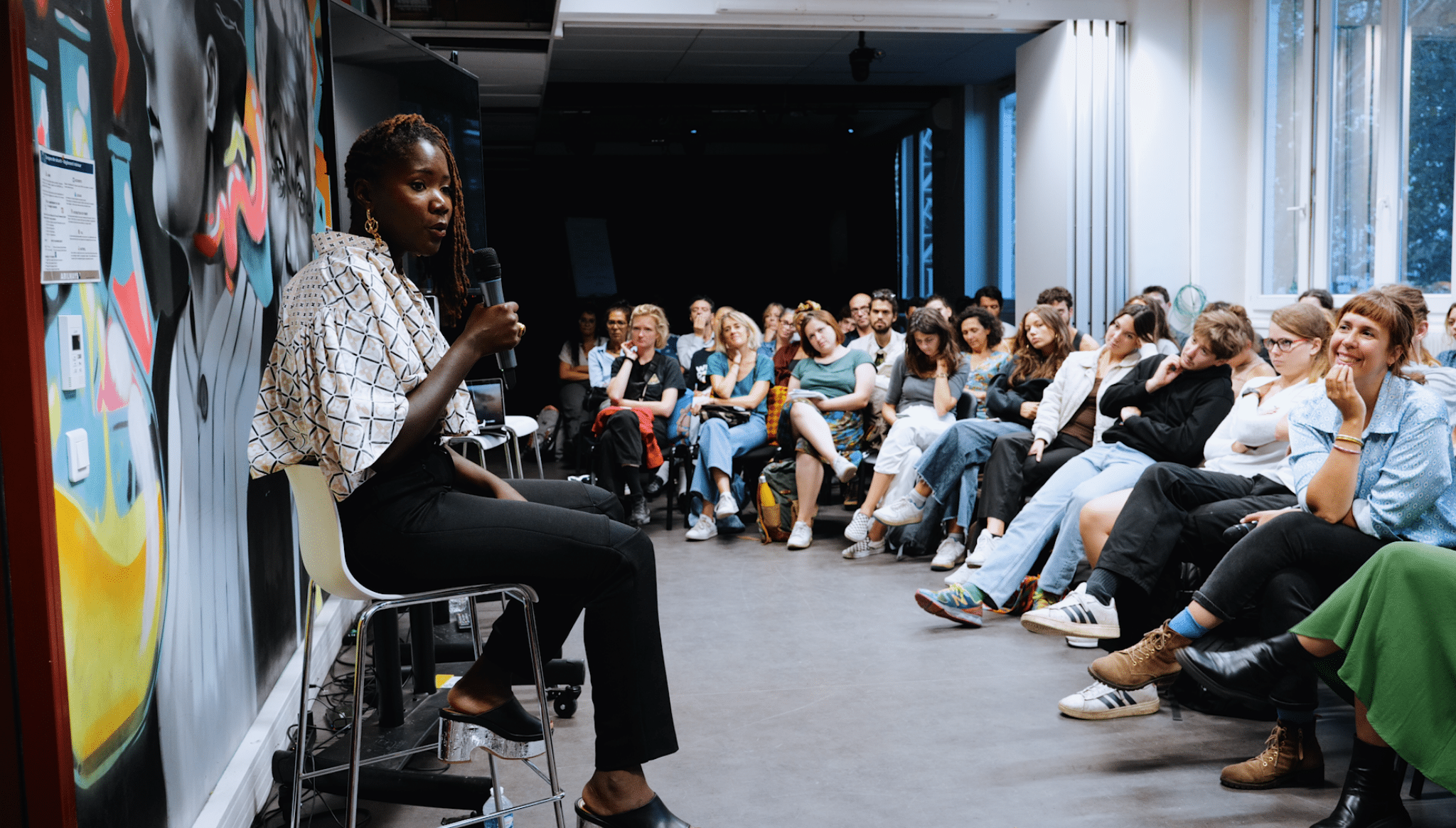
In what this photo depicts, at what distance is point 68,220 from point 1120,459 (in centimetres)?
339

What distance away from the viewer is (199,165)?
2.26 metres

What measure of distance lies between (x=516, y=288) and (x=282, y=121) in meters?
10.6

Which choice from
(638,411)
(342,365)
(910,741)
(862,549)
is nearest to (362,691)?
(342,365)

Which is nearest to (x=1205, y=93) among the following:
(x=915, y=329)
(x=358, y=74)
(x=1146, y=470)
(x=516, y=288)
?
(x=915, y=329)

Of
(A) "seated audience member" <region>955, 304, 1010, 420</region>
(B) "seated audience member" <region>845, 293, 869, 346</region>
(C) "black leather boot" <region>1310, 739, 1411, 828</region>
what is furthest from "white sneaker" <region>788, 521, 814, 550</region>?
(C) "black leather boot" <region>1310, 739, 1411, 828</region>

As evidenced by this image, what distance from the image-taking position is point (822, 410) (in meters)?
5.71

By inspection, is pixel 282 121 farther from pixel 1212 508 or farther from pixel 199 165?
pixel 1212 508

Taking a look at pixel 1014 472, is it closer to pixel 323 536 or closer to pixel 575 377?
pixel 323 536

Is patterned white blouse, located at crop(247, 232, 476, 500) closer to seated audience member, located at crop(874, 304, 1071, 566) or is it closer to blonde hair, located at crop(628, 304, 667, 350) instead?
seated audience member, located at crop(874, 304, 1071, 566)

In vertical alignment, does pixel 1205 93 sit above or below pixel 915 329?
above

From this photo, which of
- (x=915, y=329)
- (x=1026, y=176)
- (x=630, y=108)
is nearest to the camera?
(x=915, y=329)

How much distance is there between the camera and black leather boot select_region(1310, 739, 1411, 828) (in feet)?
7.23

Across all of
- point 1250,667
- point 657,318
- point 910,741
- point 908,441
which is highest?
point 657,318

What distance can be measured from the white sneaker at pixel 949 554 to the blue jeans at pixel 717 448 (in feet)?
4.30
